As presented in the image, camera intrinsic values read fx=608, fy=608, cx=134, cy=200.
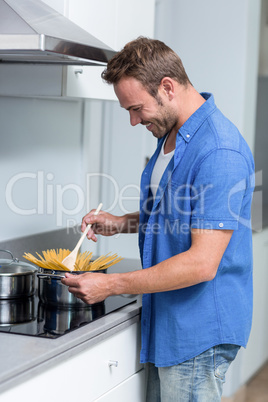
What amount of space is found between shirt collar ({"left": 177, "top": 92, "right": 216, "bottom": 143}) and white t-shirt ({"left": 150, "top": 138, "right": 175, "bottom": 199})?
0.12 m

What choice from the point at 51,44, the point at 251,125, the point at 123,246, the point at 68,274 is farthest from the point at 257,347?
the point at 51,44

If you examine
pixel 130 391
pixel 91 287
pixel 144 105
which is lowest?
pixel 130 391

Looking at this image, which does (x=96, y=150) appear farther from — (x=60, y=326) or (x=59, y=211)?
(x=60, y=326)

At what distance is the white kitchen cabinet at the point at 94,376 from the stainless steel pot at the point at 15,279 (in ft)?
1.05

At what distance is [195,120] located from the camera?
1572 mm

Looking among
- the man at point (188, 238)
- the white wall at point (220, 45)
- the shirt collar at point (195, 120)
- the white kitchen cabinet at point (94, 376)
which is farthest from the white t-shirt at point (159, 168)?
the white wall at point (220, 45)

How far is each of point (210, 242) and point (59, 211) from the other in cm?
120

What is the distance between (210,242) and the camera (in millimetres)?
1453

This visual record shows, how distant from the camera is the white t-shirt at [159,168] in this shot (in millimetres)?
1695

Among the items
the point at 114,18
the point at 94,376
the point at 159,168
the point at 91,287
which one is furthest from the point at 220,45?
the point at 94,376

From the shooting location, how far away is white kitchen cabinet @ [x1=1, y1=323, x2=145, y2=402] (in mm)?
1316

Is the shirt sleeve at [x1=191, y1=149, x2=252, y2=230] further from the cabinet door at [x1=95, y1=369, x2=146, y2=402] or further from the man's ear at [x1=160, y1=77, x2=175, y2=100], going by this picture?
the cabinet door at [x1=95, y1=369, x2=146, y2=402]

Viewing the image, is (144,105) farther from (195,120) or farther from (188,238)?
(188,238)

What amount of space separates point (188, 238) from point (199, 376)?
1.21 feet
